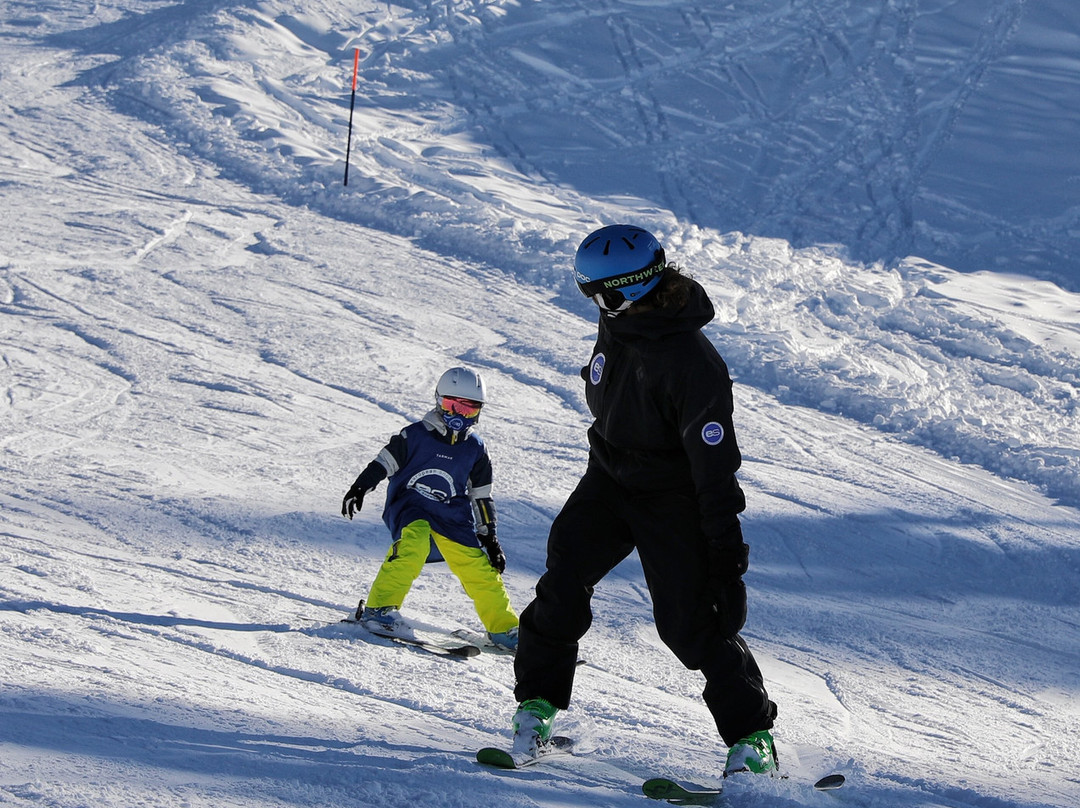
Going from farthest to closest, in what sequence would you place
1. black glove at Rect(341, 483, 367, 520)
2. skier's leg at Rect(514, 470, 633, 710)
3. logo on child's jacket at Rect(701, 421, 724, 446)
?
black glove at Rect(341, 483, 367, 520) → skier's leg at Rect(514, 470, 633, 710) → logo on child's jacket at Rect(701, 421, 724, 446)

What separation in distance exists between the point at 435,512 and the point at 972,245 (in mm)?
11731

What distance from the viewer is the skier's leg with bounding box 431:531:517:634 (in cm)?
514

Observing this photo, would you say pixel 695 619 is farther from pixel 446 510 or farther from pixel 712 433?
pixel 446 510

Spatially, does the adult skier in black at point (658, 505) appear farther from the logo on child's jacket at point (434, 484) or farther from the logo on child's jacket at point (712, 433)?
the logo on child's jacket at point (434, 484)

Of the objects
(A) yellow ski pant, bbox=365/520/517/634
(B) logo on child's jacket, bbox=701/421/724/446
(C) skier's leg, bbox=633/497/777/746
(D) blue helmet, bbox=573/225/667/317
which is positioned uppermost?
(D) blue helmet, bbox=573/225/667/317

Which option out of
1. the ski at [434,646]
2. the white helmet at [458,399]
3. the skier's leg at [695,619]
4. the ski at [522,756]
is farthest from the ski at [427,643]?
the skier's leg at [695,619]

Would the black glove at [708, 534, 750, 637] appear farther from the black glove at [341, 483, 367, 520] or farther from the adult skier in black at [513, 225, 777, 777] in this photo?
the black glove at [341, 483, 367, 520]

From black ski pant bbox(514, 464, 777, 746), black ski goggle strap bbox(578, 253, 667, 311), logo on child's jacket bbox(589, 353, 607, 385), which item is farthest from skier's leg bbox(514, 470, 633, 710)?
black ski goggle strap bbox(578, 253, 667, 311)

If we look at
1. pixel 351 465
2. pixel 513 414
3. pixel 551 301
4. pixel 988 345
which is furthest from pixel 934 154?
pixel 351 465

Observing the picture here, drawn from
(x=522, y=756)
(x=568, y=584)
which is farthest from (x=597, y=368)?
(x=522, y=756)

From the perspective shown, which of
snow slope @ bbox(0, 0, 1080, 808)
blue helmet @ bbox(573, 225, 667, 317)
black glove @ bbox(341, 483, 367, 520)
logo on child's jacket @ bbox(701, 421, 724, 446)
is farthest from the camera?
black glove @ bbox(341, 483, 367, 520)

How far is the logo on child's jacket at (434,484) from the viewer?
5094 millimetres

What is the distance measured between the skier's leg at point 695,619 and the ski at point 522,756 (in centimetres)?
53

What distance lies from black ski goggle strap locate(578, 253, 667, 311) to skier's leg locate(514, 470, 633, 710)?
1.78 ft
